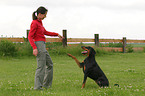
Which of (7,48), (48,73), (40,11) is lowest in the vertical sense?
(48,73)

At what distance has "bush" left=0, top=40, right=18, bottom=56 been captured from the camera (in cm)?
1569

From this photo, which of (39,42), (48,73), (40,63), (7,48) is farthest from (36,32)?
(7,48)

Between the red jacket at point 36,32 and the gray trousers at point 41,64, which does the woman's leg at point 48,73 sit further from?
the red jacket at point 36,32

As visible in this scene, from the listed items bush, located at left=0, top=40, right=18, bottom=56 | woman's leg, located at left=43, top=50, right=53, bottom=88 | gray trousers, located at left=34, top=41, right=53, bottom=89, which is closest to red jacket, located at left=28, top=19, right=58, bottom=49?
gray trousers, located at left=34, top=41, right=53, bottom=89

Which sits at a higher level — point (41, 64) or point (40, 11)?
point (40, 11)

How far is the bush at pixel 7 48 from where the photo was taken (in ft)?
51.5

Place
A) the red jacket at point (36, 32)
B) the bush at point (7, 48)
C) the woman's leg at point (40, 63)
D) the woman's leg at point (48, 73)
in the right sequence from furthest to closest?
the bush at point (7, 48) → the woman's leg at point (48, 73) → the woman's leg at point (40, 63) → the red jacket at point (36, 32)

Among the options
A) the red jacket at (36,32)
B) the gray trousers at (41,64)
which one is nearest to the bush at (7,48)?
the gray trousers at (41,64)

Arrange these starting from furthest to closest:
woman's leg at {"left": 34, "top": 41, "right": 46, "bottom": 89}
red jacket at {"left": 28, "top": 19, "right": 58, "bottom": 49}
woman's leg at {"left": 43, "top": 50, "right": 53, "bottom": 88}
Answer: woman's leg at {"left": 43, "top": 50, "right": 53, "bottom": 88}
woman's leg at {"left": 34, "top": 41, "right": 46, "bottom": 89}
red jacket at {"left": 28, "top": 19, "right": 58, "bottom": 49}

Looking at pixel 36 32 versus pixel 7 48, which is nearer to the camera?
pixel 36 32

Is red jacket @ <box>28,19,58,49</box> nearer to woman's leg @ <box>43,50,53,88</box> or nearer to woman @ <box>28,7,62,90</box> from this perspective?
woman @ <box>28,7,62,90</box>

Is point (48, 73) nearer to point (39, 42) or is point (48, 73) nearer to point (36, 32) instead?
point (39, 42)

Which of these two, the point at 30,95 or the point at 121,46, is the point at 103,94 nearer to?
the point at 30,95

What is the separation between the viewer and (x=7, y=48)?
1572cm
